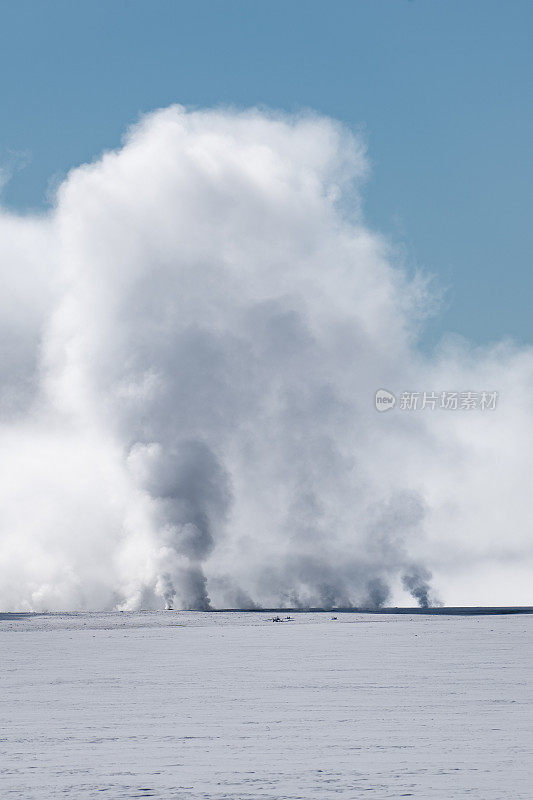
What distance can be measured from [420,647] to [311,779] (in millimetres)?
34614

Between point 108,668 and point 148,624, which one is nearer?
point 108,668

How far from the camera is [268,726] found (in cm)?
2033

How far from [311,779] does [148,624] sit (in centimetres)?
7015

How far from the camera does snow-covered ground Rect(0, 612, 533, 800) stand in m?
14.4

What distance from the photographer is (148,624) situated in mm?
82438

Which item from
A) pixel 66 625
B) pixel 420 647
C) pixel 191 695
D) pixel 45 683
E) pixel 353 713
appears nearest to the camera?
pixel 353 713

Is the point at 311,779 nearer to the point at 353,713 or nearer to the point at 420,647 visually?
the point at 353,713

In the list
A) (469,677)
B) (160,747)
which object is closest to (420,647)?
(469,677)

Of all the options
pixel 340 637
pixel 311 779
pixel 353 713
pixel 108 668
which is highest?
pixel 340 637

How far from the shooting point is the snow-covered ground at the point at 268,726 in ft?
47.2

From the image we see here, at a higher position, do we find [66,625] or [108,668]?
[66,625]

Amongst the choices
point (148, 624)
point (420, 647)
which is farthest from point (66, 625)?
point (420, 647)

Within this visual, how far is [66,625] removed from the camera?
81.8 metres

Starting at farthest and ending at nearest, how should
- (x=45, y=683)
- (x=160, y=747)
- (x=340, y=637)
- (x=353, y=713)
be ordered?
(x=340, y=637), (x=45, y=683), (x=353, y=713), (x=160, y=747)
